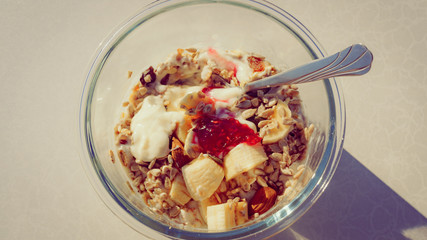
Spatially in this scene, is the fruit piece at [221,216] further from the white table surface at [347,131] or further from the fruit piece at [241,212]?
the white table surface at [347,131]

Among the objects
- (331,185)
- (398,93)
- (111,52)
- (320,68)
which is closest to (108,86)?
(111,52)

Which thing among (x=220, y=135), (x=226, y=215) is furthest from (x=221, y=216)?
(x=220, y=135)

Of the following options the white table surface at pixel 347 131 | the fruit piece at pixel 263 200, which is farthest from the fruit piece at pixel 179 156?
the white table surface at pixel 347 131

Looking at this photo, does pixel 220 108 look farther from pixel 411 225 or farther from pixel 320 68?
pixel 411 225

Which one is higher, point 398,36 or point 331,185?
point 398,36

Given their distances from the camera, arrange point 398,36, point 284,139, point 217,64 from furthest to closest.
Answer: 1. point 398,36
2. point 217,64
3. point 284,139
